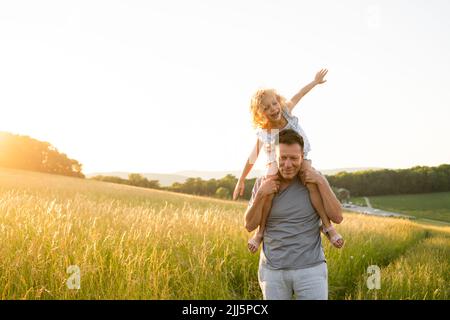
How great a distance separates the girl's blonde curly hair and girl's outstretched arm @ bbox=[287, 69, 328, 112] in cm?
56

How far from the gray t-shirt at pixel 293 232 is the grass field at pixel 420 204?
50.0 meters

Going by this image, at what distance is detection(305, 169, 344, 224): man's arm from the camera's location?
3.15 m

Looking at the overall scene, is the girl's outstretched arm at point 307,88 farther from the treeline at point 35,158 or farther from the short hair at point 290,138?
the treeline at point 35,158

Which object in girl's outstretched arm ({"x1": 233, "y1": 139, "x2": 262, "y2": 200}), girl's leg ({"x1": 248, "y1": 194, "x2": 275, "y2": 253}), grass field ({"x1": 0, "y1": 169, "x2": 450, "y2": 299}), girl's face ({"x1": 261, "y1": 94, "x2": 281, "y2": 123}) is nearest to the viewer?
girl's leg ({"x1": 248, "y1": 194, "x2": 275, "y2": 253})

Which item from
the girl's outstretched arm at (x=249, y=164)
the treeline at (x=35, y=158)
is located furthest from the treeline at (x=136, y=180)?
the girl's outstretched arm at (x=249, y=164)

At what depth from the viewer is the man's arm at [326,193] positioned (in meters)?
3.15

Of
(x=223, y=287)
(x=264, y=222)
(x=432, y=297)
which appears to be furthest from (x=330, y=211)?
(x=432, y=297)

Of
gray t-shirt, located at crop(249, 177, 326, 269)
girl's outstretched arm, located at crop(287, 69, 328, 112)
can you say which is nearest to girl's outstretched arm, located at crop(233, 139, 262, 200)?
girl's outstretched arm, located at crop(287, 69, 328, 112)

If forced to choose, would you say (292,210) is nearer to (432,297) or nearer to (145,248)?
(145,248)

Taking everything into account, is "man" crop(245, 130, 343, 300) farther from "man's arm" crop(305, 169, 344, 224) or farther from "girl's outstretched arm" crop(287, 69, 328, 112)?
"girl's outstretched arm" crop(287, 69, 328, 112)

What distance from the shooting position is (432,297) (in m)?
5.47

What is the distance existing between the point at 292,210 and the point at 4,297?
2484 mm

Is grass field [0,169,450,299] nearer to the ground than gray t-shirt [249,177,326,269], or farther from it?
nearer to the ground

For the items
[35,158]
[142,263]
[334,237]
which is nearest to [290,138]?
[334,237]
